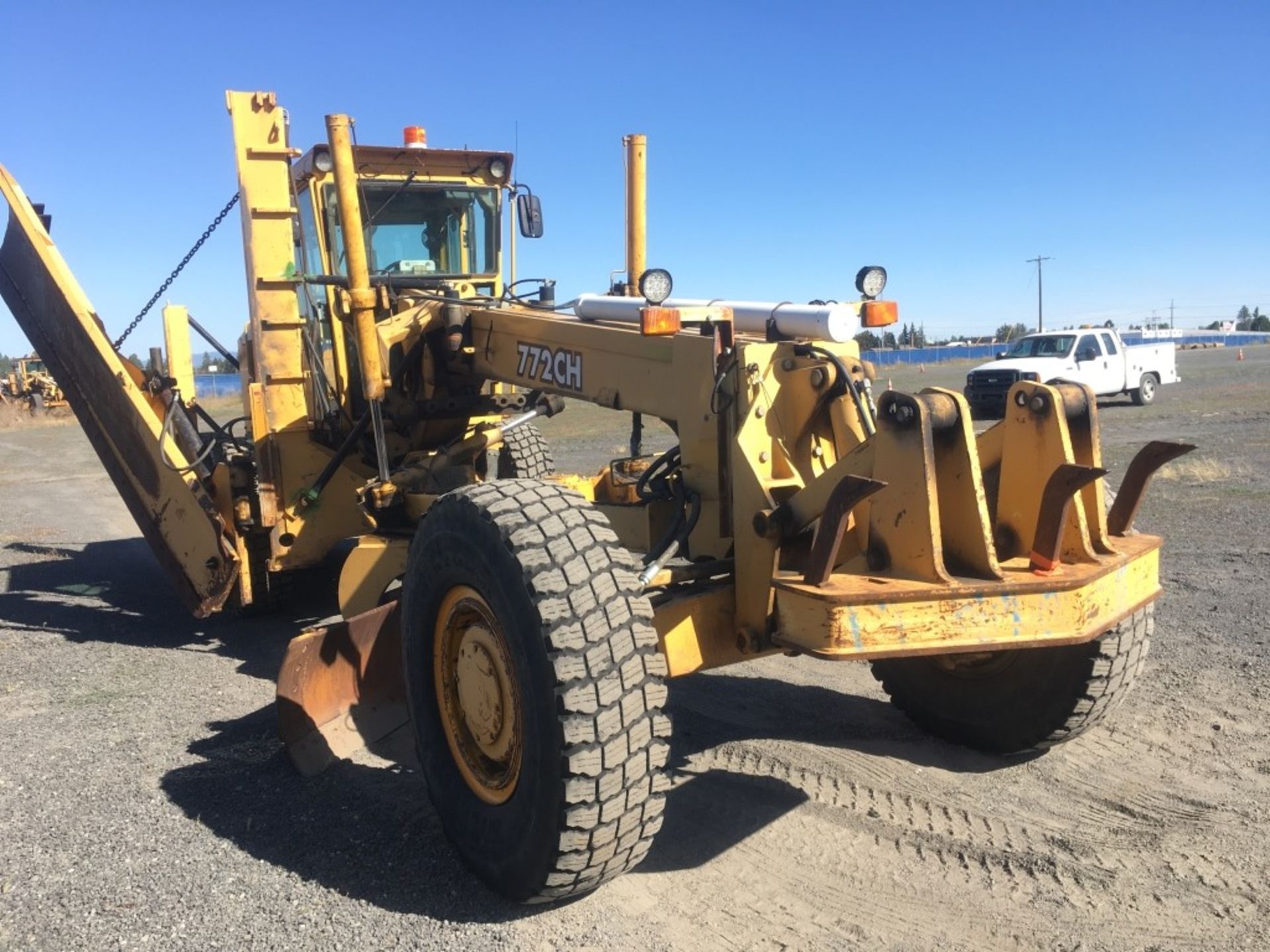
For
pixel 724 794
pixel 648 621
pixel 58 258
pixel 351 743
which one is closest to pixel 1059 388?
pixel 648 621

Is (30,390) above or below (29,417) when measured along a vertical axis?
above

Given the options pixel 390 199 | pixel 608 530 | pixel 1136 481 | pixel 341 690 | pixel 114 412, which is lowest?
pixel 341 690

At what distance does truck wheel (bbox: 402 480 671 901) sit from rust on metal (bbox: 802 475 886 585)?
535 mm

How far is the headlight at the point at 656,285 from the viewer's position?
12.3 feet

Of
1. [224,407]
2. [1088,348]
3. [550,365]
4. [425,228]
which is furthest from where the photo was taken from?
[224,407]

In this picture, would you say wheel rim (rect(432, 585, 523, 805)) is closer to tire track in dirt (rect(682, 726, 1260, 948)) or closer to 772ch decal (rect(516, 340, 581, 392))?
tire track in dirt (rect(682, 726, 1260, 948))

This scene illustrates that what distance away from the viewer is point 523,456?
7605 millimetres

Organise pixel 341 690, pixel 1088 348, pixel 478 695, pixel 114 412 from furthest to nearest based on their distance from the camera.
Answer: pixel 1088 348 → pixel 114 412 → pixel 341 690 → pixel 478 695

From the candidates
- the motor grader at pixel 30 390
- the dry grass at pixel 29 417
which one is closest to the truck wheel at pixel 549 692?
the motor grader at pixel 30 390

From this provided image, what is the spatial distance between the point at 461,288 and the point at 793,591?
13.3ft

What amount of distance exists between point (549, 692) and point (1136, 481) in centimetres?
222

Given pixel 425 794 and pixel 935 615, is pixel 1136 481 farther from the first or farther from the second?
pixel 425 794

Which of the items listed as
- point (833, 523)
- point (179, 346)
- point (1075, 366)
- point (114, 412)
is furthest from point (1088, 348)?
point (833, 523)

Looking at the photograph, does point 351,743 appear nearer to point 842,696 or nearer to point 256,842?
point 256,842
